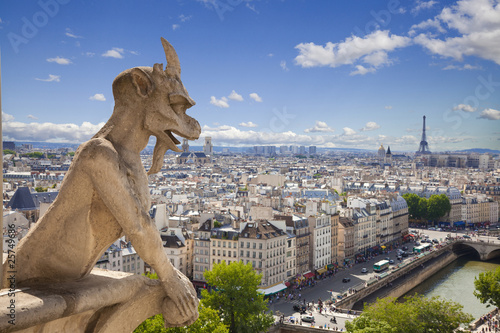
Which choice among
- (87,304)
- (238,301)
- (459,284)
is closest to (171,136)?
(87,304)

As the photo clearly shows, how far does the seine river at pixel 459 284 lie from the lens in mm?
46091

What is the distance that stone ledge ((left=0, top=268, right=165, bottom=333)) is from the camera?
4078 mm

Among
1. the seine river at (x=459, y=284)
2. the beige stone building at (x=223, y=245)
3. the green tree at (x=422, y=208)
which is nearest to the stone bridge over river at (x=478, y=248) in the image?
the seine river at (x=459, y=284)

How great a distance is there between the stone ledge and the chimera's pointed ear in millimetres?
1930

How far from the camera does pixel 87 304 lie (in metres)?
4.64

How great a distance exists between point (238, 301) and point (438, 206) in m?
69.8

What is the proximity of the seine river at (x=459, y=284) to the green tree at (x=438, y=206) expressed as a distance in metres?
19.2

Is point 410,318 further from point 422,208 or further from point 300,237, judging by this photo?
point 422,208

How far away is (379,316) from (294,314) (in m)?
10.1

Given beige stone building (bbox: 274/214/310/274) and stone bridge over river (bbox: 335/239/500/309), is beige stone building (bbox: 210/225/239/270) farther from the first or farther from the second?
stone bridge over river (bbox: 335/239/500/309)

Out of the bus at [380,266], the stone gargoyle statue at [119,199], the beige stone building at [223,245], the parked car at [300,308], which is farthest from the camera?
the bus at [380,266]

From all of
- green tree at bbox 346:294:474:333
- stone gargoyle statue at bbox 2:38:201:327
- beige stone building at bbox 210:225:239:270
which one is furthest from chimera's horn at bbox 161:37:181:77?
beige stone building at bbox 210:225:239:270

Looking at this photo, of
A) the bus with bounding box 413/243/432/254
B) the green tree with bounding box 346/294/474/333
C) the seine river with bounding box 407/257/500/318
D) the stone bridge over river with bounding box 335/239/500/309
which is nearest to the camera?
the green tree with bounding box 346/294/474/333

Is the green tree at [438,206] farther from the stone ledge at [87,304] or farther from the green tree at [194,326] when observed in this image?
the stone ledge at [87,304]
